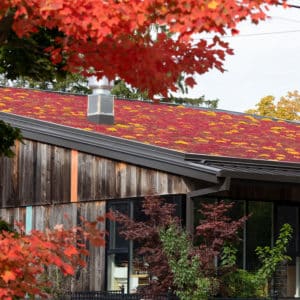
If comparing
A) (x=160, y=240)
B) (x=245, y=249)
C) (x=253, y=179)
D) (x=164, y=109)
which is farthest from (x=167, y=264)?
(x=164, y=109)

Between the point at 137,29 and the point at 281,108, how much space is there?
48.7 metres

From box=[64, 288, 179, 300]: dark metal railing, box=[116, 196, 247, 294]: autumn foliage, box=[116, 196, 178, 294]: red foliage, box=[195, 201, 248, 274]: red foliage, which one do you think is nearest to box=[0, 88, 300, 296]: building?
box=[195, 201, 248, 274]: red foliage

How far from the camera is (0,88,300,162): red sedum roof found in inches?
901

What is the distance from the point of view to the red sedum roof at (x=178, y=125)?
22.9 m

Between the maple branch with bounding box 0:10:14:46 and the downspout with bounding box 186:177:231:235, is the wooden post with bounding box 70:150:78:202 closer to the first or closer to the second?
the downspout with bounding box 186:177:231:235

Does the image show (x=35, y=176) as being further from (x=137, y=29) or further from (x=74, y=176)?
(x=137, y=29)

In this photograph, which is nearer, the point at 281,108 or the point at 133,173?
the point at 133,173

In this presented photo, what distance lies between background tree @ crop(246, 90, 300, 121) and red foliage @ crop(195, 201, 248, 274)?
119ft

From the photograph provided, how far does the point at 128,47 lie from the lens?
912cm

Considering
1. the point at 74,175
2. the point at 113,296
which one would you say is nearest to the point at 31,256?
the point at 113,296

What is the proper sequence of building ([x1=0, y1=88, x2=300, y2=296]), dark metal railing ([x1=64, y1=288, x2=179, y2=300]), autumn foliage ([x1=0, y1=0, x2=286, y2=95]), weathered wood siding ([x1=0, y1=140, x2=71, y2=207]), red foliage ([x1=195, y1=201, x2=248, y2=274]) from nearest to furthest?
autumn foliage ([x1=0, y1=0, x2=286, y2=95])
dark metal railing ([x1=64, y1=288, x2=179, y2=300])
red foliage ([x1=195, y1=201, x2=248, y2=274])
building ([x1=0, y1=88, x2=300, y2=296])
weathered wood siding ([x1=0, y1=140, x2=71, y2=207])

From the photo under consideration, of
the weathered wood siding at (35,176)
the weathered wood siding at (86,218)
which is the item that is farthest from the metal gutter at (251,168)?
the weathered wood siding at (35,176)

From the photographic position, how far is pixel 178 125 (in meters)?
25.7

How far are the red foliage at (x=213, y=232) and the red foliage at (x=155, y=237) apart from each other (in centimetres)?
61
